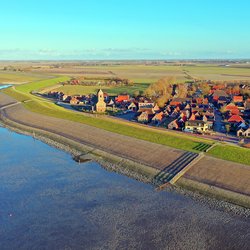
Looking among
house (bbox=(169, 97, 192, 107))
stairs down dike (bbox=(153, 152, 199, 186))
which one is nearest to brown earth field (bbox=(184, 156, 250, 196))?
stairs down dike (bbox=(153, 152, 199, 186))

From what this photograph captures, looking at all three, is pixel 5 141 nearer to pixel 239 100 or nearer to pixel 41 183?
pixel 41 183

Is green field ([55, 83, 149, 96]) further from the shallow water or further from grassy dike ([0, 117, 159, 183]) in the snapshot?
the shallow water

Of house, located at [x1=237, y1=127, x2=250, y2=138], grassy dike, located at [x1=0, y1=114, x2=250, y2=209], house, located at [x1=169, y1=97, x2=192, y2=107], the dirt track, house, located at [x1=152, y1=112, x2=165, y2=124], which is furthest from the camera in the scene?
house, located at [x1=169, y1=97, x2=192, y2=107]

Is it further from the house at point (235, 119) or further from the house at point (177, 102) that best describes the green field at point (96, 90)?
the house at point (235, 119)

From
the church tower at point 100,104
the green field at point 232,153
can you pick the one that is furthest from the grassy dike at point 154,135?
the church tower at point 100,104

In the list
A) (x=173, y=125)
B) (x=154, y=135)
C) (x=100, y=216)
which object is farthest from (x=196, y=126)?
(x=100, y=216)

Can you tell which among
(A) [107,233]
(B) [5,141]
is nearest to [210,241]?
(A) [107,233]

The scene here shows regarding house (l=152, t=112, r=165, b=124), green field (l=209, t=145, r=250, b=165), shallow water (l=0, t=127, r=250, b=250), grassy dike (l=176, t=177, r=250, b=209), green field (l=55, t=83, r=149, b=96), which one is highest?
green field (l=209, t=145, r=250, b=165)

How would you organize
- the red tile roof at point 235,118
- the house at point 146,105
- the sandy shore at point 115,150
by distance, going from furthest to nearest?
the house at point 146,105 < the red tile roof at point 235,118 < the sandy shore at point 115,150

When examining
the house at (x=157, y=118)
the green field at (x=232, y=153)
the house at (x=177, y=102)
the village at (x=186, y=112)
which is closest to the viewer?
the green field at (x=232, y=153)
